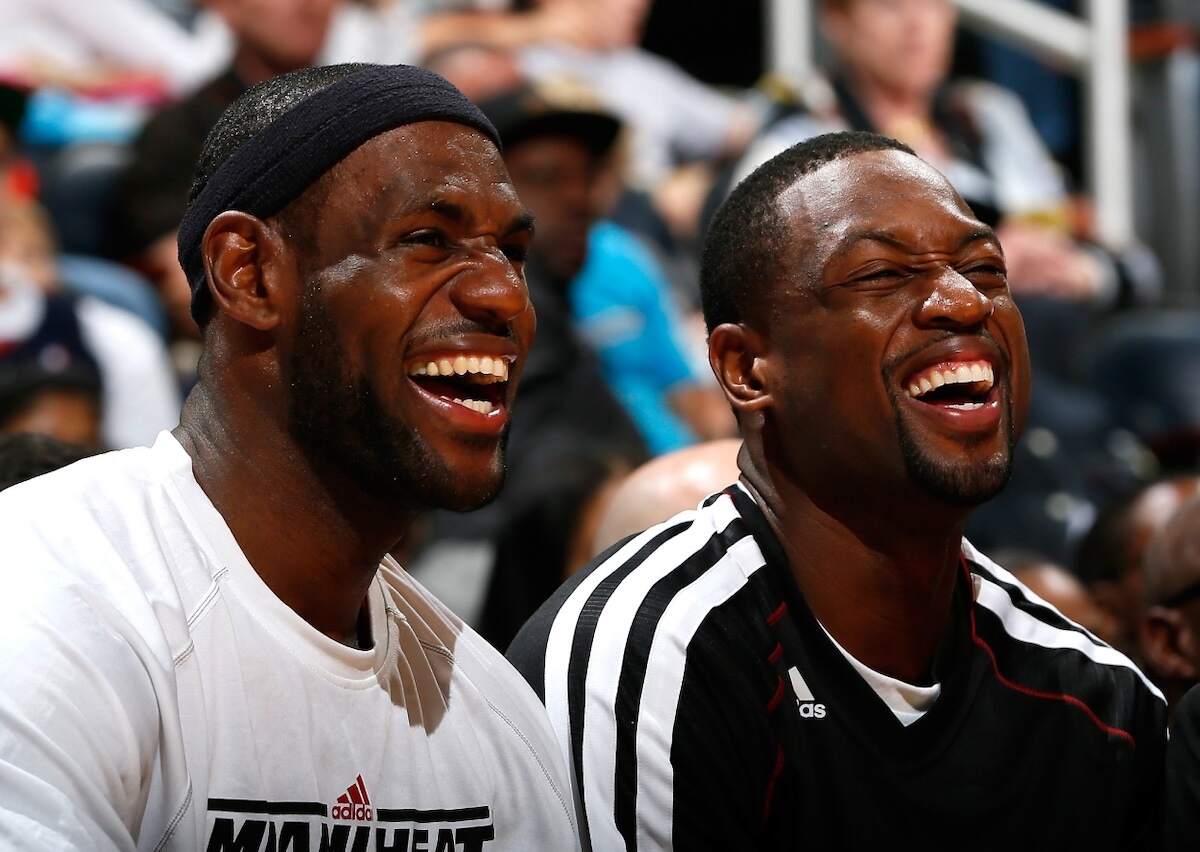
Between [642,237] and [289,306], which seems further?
[642,237]

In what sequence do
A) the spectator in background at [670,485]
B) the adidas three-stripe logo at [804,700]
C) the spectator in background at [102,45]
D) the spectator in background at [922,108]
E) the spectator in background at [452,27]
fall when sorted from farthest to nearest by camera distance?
the spectator in background at [922,108], the spectator in background at [452,27], the spectator in background at [102,45], the spectator in background at [670,485], the adidas three-stripe logo at [804,700]

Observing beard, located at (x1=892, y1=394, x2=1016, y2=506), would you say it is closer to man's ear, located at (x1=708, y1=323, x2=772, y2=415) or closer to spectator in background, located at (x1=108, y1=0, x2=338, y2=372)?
man's ear, located at (x1=708, y1=323, x2=772, y2=415)

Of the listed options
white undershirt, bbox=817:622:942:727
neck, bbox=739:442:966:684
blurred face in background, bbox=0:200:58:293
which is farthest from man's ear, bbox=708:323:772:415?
blurred face in background, bbox=0:200:58:293

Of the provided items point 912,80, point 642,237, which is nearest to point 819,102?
point 912,80

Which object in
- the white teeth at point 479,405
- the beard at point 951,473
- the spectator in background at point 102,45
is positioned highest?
the spectator in background at point 102,45

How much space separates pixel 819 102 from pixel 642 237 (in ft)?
3.40

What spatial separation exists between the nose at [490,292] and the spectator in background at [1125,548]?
2.27m

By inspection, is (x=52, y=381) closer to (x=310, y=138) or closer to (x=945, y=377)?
(x=310, y=138)

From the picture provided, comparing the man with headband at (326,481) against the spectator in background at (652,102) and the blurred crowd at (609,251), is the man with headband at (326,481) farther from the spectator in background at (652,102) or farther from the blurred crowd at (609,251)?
the spectator in background at (652,102)

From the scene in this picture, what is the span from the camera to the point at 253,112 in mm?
1948

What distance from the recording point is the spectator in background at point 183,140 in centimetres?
486

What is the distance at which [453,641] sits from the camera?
6.89 feet

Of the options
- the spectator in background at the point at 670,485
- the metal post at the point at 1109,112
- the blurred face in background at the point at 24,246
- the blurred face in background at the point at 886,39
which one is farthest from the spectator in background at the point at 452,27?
the spectator in background at the point at 670,485

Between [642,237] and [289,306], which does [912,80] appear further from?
[289,306]
